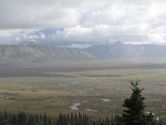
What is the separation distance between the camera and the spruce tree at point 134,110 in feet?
73.2

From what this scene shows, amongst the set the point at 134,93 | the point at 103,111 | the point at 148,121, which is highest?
the point at 134,93

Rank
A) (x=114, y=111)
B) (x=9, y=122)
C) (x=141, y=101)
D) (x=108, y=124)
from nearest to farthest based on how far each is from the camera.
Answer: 1. (x=141, y=101)
2. (x=108, y=124)
3. (x=9, y=122)
4. (x=114, y=111)

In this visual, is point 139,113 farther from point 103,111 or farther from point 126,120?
point 103,111

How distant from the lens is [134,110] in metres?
22.5

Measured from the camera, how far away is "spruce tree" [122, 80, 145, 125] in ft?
73.2

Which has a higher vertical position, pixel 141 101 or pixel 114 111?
pixel 141 101

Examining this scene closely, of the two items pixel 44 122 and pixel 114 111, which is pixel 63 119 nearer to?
pixel 44 122

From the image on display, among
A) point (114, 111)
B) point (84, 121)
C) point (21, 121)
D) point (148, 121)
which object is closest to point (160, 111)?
point (114, 111)

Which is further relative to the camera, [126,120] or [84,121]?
[84,121]

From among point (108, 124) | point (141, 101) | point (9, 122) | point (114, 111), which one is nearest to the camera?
point (141, 101)

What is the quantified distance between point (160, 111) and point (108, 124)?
3508 inches

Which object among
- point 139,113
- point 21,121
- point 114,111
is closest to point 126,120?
point 139,113

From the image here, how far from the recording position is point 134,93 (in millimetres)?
22625

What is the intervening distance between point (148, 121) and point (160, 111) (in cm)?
18092
